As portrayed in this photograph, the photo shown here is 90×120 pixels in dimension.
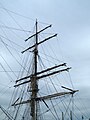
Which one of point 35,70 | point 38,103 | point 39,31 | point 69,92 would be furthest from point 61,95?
point 39,31

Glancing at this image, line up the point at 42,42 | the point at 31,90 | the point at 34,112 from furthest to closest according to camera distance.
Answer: the point at 42,42 < the point at 31,90 < the point at 34,112

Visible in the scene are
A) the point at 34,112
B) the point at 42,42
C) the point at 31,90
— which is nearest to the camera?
the point at 34,112

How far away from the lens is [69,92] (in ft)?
122

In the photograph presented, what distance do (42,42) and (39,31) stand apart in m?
2.49

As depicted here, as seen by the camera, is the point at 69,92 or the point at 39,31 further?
the point at 39,31

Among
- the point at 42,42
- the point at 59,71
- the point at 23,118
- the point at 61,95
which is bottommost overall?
the point at 23,118

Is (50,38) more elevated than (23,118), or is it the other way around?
(50,38)

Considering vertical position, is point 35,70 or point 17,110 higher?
point 35,70

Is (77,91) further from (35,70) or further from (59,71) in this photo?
(35,70)

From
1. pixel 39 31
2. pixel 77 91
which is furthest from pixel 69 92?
pixel 39 31

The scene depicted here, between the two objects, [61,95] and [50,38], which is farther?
[50,38]

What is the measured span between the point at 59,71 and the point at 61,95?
11.2 ft

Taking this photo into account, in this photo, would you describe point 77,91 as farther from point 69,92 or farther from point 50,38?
point 50,38

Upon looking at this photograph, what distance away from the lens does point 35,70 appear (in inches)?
1606
